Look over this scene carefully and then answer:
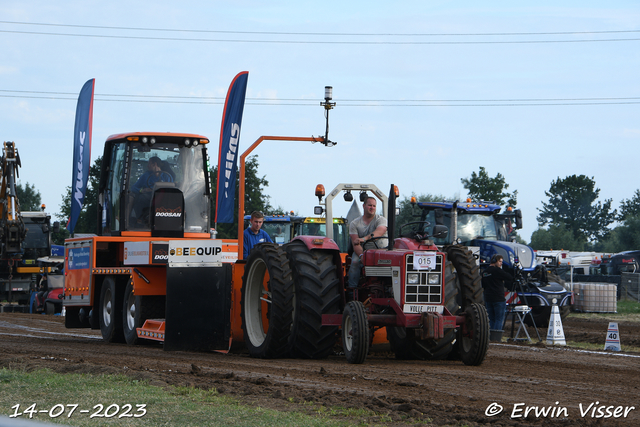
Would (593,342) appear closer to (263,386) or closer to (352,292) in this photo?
(352,292)

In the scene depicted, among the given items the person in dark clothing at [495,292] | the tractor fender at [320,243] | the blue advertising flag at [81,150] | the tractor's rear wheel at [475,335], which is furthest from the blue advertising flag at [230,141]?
the tractor's rear wheel at [475,335]

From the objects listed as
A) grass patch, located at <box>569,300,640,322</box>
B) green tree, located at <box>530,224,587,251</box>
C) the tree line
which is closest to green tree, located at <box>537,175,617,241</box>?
the tree line

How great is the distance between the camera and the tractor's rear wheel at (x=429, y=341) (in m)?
9.50

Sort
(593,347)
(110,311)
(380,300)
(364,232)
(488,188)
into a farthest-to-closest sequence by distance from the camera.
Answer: (488,188), (593,347), (110,311), (364,232), (380,300)

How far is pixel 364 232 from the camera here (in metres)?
9.80

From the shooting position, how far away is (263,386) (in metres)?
7.30

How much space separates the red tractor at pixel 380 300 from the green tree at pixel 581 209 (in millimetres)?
102134

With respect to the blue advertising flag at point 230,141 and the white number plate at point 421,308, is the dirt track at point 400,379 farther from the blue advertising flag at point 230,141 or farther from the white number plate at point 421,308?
the blue advertising flag at point 230,141

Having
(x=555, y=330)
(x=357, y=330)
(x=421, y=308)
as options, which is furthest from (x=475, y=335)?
(x=555, y=330)

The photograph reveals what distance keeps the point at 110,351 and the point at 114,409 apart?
523 centimetres

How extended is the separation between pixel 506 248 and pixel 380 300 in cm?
939

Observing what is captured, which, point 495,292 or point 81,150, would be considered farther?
point 81,150

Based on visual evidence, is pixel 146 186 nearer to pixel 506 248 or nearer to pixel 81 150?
pixel 81 150

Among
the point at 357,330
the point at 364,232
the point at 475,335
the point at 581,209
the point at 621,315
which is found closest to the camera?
the point at 357,330
